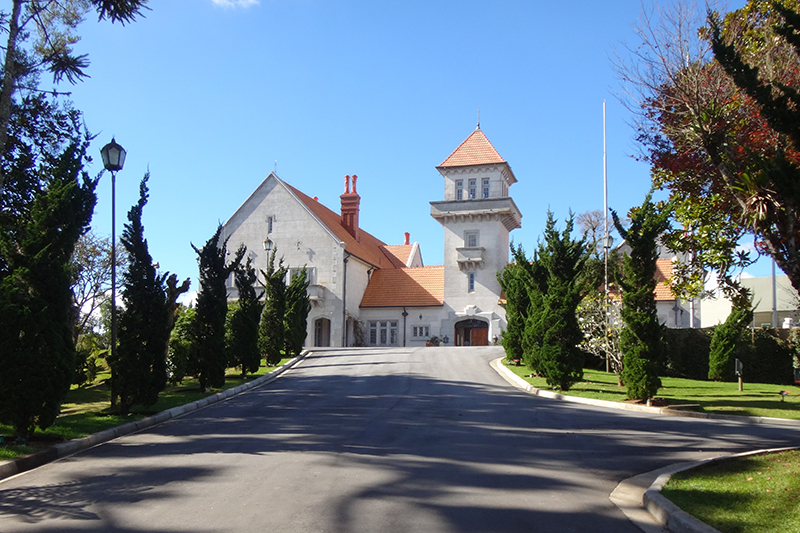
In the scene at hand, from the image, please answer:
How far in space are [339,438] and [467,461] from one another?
2.61m

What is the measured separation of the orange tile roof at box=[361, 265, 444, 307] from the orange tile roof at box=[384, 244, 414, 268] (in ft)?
40.9

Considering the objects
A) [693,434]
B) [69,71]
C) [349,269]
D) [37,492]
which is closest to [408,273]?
[349,269]

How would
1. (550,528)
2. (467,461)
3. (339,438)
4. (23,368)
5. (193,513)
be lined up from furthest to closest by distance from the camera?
(339,438)
(23,368)
(467,461)
(193,513)
(550,528)

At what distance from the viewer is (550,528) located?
5.68 m

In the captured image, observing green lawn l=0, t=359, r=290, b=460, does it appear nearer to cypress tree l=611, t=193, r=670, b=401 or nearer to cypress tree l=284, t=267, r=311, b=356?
cypress tree l=284, t=267, r=311, b=356

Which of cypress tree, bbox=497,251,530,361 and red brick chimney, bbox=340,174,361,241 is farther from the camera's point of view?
red brick chimney, bbox=340,174,361,241

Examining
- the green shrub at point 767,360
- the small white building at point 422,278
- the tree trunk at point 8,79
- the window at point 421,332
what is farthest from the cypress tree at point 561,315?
the window at point 421,332

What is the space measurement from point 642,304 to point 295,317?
2014 cm

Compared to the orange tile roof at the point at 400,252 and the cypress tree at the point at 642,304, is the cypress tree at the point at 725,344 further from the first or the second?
the orange tile roof at the point at 400,252

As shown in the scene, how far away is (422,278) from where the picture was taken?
1987 inches

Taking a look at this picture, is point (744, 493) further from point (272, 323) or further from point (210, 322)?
point (272, 323)

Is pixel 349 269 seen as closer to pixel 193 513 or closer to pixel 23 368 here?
pixel 23 368

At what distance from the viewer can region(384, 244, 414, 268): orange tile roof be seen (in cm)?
6556

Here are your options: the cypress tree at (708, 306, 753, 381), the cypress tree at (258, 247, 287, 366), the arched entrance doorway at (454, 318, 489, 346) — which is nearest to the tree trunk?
the cypress tree at (258, 247, 287, 366)
